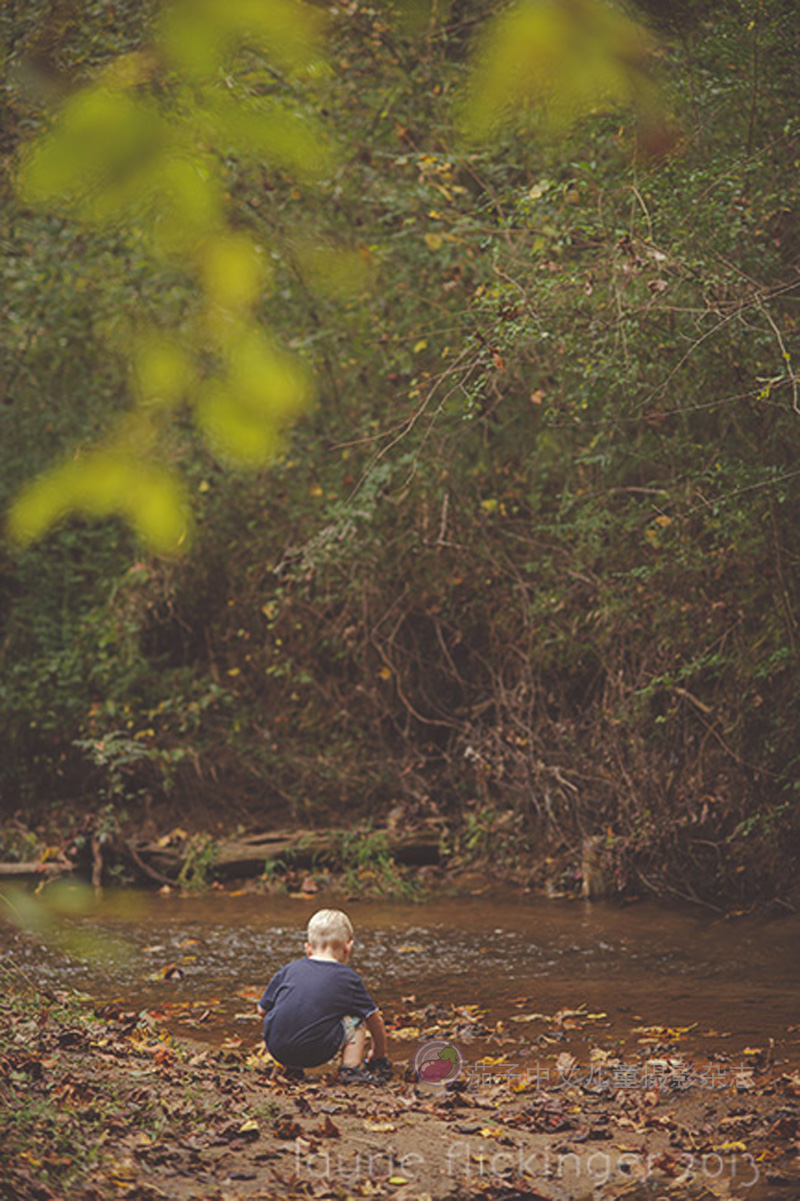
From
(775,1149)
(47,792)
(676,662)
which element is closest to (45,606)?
(47,792)

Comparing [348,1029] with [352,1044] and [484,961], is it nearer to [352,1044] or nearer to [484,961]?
[352,1044]

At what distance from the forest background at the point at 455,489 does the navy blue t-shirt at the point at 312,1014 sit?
3.21 meters

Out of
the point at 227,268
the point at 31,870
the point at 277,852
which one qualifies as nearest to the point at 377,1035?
the point at 227,268

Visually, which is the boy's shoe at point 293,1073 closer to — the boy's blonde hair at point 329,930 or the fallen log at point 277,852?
the boy's blonde hair at point 329,930

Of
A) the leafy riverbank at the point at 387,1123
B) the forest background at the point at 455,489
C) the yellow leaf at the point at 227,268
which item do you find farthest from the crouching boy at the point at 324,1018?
the forest background at the point at 455,489

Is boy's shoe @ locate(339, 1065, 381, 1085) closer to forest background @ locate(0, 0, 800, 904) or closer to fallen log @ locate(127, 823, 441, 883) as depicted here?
forest background @ locate(0, 0, 800, 904)

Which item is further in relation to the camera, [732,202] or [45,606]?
[45,606]

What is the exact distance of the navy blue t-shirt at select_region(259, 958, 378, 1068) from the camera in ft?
17.7

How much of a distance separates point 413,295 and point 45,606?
4.90m

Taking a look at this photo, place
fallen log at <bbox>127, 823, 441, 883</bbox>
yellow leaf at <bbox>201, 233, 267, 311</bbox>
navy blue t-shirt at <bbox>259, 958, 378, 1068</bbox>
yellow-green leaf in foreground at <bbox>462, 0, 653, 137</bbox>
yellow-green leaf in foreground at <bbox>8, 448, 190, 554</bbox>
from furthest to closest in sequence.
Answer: fallen log at <bbox>127, 823, 441, 883</bbox>
navy blue t-shirt at <bbox>259, 958, 378, 1068</bbox>
yellow leaf at <bbox>201, 233, 267, 311</bbox>
yellow-green leaf in foreground at <bbox>8, 448, 190, 554</bbox>
yellow-green leaf in foreground at <bbox>462, 0, 653, 137</bbox>

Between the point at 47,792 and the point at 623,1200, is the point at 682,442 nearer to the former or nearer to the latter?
the point at 623,1200

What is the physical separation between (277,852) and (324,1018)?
5.50m

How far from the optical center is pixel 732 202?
7918 millimetres

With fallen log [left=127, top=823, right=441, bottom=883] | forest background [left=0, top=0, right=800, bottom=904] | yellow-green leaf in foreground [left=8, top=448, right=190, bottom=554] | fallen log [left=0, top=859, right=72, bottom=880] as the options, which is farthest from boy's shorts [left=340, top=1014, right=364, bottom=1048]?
fallen log [left=0, top=859, right=72, bottom=880]
